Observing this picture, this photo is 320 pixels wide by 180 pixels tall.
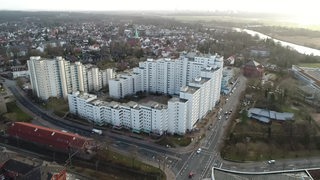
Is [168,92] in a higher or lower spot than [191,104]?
lower

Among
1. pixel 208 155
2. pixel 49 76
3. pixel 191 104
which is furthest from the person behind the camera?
pixel 49 76

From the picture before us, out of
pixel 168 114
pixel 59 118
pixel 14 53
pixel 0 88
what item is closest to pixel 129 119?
pixel 168 114

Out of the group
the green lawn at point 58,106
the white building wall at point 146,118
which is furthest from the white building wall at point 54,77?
the white building wall at point 146,118

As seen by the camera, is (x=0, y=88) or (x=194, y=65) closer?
(x=194, y=65)

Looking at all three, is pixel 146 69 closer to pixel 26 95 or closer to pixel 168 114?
pixel 168 114

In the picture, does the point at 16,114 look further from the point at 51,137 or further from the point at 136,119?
the point at 136,119

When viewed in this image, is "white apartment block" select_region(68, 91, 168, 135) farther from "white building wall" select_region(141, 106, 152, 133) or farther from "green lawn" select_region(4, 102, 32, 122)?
"green lawn" select_region(4, 102, 32, 122)

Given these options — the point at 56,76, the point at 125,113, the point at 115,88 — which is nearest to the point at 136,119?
the point at 125,113
